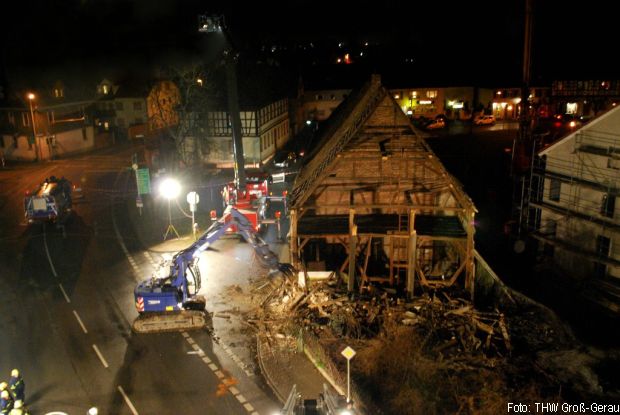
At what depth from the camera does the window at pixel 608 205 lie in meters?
21.2

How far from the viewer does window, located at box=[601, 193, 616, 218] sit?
21.2 metres

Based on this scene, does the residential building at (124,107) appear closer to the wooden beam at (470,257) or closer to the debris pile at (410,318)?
the debris pile at (410,318)

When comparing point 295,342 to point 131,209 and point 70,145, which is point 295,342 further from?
point 70,145

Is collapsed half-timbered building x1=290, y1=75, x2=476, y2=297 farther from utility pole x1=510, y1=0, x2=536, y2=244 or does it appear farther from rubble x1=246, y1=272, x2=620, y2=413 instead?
utility pole x1=510, y1=0, x2=536, y2=244

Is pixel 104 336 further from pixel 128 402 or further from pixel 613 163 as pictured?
pixel 613 163

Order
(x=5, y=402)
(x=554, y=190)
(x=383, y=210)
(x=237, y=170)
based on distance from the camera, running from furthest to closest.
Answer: (x=237, y=170) < (x=554, y=190) < (x=383, y=210) < (x=5, y=402)

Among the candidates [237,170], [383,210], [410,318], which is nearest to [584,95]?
[237,170]

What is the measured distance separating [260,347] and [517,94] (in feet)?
180

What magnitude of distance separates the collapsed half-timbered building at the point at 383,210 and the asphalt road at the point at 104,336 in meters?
4.62

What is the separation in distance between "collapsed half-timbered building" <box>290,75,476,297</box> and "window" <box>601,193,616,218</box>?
5396 mm

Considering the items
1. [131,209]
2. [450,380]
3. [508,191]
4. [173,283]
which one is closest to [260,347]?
[173,283]

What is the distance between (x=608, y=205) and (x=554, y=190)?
298 cm

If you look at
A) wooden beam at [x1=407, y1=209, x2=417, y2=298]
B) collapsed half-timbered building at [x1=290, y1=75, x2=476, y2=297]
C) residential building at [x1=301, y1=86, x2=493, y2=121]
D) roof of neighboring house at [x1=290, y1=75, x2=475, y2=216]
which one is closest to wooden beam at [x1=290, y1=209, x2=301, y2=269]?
collapsed half-timbered building at [x1=290, y1=75, x2=476, y2=297]

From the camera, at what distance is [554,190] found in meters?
24.1
